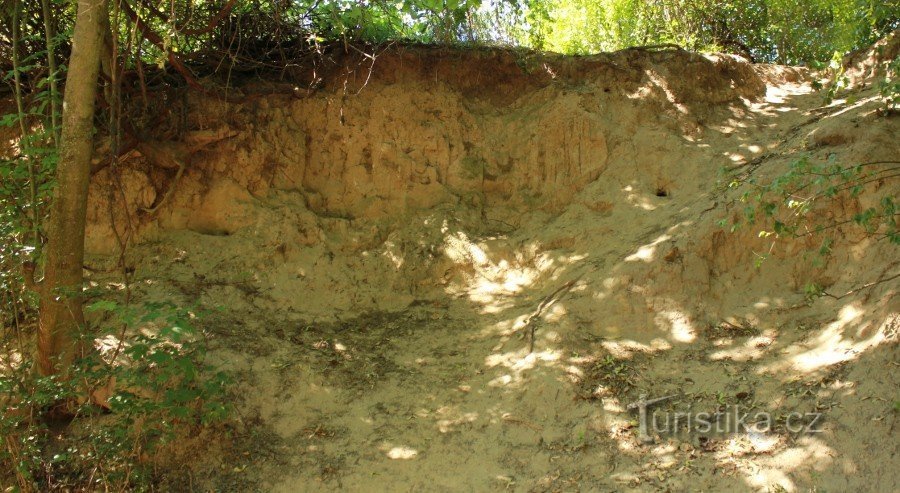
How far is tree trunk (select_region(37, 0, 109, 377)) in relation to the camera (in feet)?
16.9

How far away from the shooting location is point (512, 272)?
691cm

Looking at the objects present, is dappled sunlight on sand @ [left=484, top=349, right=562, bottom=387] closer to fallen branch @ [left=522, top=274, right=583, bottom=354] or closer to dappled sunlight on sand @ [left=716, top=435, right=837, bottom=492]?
fallen branch @ [left=522, top=274, right=583, bottom=354]

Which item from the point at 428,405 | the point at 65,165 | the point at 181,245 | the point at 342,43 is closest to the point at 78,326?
the point at 65,165

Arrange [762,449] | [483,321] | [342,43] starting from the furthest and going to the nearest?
[342,43]
[483,321]
[762,449]

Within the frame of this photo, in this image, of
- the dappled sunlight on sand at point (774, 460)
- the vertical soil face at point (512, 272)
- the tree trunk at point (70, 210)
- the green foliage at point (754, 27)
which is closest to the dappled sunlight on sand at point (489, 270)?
the vertical soil face at point (512, 272)

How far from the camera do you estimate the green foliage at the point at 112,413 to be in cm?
477

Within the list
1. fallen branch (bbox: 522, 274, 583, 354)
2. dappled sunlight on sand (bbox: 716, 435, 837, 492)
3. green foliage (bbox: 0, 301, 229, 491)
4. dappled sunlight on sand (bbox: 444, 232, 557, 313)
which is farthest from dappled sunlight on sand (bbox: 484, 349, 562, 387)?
green foliage (bbox: 0, 301, 229, 491)

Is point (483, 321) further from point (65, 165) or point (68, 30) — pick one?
point (68, 30)

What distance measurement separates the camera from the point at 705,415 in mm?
4906

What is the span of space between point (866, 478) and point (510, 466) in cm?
211

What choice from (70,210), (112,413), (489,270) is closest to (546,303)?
(489,270)

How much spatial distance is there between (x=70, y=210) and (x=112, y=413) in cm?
149

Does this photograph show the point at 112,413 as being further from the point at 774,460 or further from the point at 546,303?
the point at 774,460

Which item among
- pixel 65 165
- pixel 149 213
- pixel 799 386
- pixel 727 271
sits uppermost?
pixel 65 165
